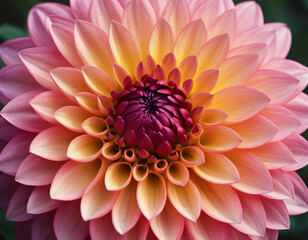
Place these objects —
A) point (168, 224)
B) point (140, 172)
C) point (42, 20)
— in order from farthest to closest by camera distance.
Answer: point (42, 20) < point (140, 172) < point (168, 224)

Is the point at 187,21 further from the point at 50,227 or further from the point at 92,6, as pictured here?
the point at 50,227

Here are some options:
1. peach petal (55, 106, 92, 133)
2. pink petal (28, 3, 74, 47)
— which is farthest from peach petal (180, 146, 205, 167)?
pink petal (28, 3, 74, 47)

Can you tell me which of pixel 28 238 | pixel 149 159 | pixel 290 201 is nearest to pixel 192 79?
pixel 149 159

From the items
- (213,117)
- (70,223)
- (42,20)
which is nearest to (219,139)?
(213,117)

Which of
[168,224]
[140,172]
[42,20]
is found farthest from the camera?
[42,20]

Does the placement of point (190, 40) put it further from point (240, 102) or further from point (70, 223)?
point (70, 223)

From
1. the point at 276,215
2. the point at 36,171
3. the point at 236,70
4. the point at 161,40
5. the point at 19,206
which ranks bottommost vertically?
the point at 276,215
